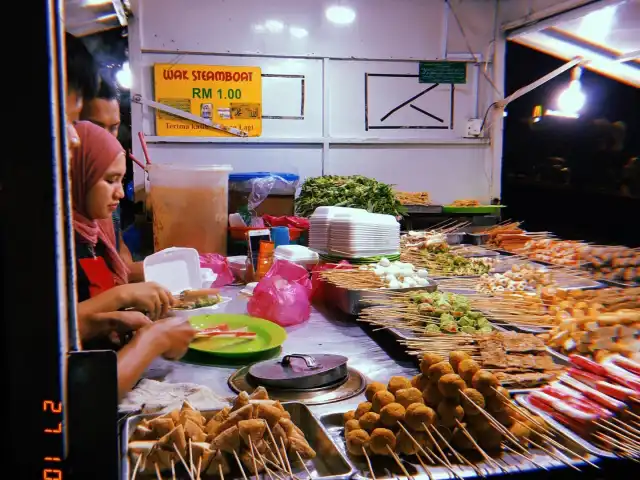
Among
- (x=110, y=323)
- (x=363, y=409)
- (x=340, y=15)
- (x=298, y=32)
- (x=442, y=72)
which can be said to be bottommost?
(x=363, y=409)

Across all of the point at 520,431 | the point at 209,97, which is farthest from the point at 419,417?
the point at 209,97

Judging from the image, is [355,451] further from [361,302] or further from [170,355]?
[361,302]

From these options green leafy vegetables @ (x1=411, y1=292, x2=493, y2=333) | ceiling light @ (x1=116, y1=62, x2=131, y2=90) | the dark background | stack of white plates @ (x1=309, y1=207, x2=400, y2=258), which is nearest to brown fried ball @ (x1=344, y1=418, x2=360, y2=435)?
green leafy vegetables @ (x1=411, y1=292, x2=493, y2=333)

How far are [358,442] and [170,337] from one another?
1.97 feet

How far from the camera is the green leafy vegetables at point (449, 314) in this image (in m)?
2.22

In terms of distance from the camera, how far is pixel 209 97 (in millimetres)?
6012

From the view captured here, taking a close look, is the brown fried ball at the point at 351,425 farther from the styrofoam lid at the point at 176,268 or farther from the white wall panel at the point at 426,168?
the white wall panel at the point at 426,168

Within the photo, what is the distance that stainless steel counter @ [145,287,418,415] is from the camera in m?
1.88

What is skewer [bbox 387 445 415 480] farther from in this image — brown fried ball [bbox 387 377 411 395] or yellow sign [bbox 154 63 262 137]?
yellow sign [bbox 154 63 262 137]

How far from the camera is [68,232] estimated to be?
0.81m

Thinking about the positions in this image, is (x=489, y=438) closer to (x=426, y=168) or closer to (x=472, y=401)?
(x=472, y=401)

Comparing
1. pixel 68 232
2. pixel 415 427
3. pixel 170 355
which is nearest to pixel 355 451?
pixel 415 427

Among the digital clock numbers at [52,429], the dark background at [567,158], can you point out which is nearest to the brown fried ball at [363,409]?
the digital clock numbers at [52,429]

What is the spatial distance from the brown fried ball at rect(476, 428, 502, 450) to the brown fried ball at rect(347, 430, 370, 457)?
0.99 feet
